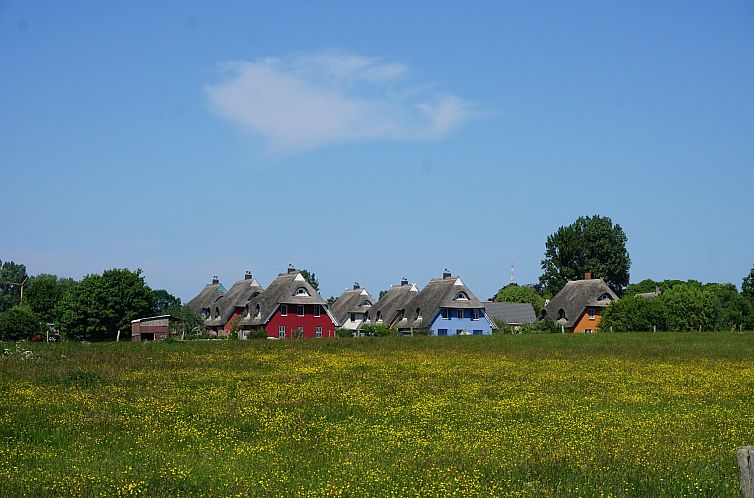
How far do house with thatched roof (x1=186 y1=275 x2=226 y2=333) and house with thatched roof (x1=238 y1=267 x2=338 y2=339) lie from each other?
16.9m

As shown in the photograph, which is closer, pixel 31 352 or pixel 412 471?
pixel 412 471

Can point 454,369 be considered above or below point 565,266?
below

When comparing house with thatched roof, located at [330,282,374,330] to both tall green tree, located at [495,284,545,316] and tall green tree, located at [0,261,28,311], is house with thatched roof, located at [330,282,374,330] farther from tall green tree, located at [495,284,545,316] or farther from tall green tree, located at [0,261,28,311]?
tall green tree, located at [0,261,28,311]

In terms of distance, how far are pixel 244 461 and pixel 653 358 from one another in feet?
Answer: 113

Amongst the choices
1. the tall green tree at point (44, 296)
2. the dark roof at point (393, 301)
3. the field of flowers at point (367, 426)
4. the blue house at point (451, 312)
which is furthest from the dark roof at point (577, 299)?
the tall green tree at point (44, 296)

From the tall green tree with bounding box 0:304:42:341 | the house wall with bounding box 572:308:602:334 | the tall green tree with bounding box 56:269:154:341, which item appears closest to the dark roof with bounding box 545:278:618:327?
the house wall with bounding box 572:308:602:334

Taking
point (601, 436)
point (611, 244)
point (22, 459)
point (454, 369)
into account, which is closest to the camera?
point (22, 459)

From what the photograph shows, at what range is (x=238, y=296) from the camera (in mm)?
118500

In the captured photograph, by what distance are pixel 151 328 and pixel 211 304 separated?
2751 centimetres

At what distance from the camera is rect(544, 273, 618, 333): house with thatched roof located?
112000mm

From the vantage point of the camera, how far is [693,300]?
95125 millimetres

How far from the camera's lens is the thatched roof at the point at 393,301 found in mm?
116875

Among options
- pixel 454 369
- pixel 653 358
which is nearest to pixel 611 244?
pixel 653 358

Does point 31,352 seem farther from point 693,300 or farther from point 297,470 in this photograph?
point 693,300
